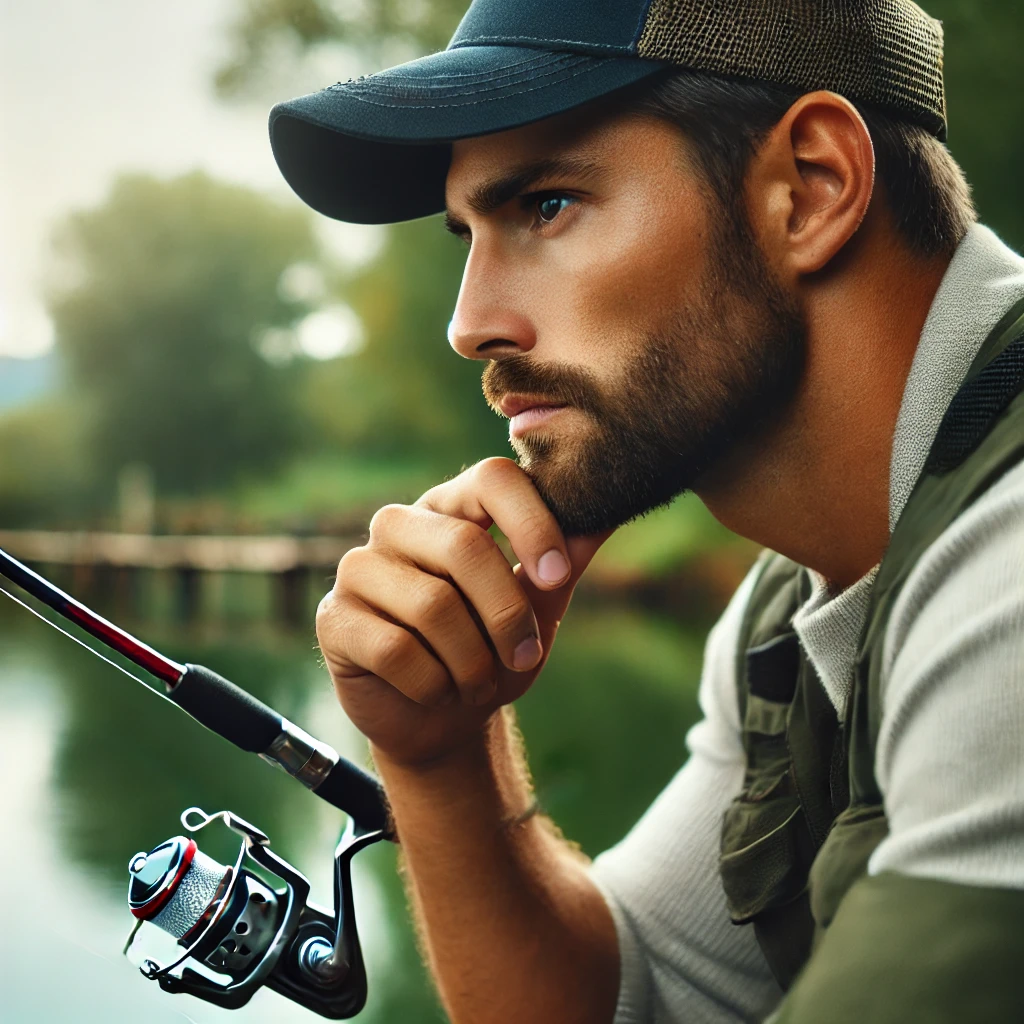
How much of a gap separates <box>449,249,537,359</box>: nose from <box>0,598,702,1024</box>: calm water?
4.44 ft

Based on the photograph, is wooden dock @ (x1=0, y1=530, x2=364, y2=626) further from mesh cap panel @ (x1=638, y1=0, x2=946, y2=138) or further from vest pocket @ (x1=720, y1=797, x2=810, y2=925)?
mesh cap panel @ (x1=638, y1=0, x2=946, y2=138)

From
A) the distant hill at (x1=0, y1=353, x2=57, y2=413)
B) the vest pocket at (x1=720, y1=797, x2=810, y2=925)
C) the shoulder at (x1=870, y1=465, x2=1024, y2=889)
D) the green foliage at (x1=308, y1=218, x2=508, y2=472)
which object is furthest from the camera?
the green foliage at (x1=308, y1=218, x2=508, y2=472)

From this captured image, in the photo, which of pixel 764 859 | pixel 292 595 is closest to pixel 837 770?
pixel 764 859

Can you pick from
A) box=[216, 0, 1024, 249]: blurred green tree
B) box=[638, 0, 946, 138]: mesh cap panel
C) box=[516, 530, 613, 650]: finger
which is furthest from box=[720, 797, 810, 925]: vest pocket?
box=[216, 0, 1024, 249]: blurred green tree

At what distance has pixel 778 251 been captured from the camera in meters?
0.84

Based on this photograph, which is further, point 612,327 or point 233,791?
point 233,791

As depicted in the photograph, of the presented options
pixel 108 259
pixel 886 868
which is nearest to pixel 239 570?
pixel 108 259

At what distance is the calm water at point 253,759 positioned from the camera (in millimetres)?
2365

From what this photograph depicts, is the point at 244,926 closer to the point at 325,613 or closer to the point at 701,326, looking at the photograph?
the point at 325,613

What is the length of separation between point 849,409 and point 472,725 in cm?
42

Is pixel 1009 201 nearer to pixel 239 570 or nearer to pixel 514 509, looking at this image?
pixel 514 509

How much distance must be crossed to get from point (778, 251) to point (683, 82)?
15 centimetres

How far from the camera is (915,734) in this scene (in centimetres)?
59

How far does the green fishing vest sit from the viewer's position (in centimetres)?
52
